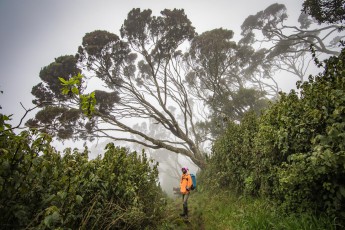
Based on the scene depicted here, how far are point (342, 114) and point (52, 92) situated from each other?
13.3 meters

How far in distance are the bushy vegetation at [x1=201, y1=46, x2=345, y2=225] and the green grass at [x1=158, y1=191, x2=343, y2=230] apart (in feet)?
0.76

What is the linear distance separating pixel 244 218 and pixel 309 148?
6.97 feet

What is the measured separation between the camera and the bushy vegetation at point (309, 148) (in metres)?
3.07

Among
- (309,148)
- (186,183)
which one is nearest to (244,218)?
(309,148)

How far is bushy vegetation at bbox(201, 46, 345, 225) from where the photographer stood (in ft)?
10.1

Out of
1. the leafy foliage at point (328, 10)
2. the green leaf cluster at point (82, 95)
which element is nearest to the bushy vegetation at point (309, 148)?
the green leaf cluster at point (82, 95)

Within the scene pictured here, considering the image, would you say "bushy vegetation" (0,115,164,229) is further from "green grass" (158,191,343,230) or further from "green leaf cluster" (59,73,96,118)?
"green grass" (158,191,343,230)

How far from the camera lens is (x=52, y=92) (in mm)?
12305

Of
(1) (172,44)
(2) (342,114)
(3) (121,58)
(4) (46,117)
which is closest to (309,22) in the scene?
(1) (172,44)

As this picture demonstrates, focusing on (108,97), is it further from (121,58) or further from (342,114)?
(342,114)

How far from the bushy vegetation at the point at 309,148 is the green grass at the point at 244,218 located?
230 millimetres

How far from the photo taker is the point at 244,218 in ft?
15.8

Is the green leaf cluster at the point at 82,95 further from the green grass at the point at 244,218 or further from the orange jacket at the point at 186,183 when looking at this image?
the orange jacket at the point at 186,183

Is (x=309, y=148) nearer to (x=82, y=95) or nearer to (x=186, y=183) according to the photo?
(x=82, y=95)
